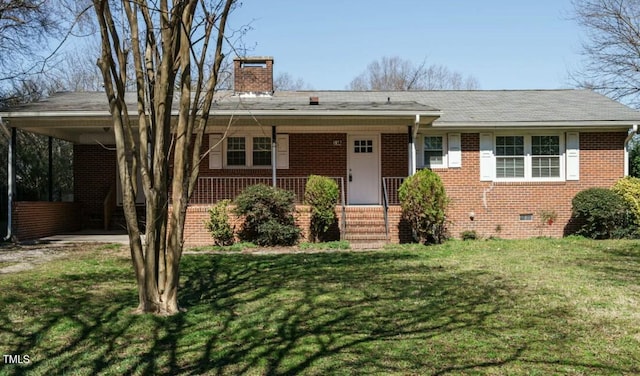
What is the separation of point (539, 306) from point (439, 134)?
9251mm

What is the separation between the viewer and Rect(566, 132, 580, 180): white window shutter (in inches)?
603

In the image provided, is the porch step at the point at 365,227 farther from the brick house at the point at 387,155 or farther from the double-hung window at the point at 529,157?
the double-hung window at the point at 529,157

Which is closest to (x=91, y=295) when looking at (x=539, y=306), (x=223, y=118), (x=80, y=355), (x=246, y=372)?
(x=80, y=355)

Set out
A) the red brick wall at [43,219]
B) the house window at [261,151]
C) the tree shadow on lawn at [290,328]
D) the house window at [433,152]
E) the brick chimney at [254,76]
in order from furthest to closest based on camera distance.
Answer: the brick chimney at [254,76], the house window at [261,151], the house window at [433,152], the red brick wall at [43,219], the tree shadow on lawn at [290,328]

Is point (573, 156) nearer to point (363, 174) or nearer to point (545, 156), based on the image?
point (545, 156)

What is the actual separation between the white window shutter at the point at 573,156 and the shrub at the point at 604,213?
76 centimetres

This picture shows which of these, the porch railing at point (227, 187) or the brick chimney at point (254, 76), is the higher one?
the brick chimney at point (254, 76)

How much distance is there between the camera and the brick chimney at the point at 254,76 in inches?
719

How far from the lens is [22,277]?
8602 mm

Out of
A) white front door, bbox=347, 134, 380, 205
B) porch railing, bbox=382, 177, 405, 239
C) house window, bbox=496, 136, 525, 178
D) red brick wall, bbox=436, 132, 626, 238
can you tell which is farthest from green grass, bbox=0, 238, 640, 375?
white front door, bbox=347, 134, 380, 205

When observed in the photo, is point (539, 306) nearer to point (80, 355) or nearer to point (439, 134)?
point (80, 355)

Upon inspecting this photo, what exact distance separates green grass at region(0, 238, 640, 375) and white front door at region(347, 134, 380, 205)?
614 centimetres

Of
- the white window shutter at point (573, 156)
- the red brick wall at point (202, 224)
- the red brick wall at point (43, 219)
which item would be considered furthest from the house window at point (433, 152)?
the red brick wall at point (43, 219)

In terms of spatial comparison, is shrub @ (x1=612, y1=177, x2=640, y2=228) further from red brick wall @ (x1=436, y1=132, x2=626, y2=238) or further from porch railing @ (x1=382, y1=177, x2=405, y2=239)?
porch railing @ (x1=382, y1=177, x2=405, y2=239)
